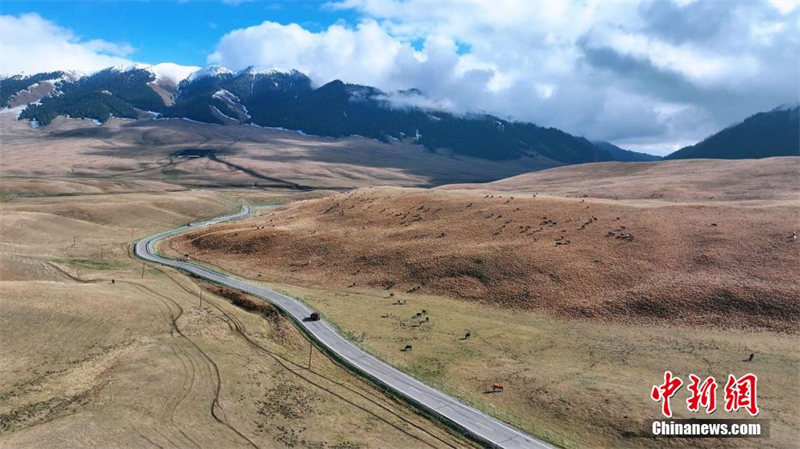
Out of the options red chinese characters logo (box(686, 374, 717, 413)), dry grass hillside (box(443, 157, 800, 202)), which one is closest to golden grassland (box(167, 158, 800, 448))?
red chinese characters logo (box(686, 374, 717, 413))

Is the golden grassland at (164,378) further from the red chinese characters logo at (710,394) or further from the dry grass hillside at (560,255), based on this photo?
the dry grass hillside at (560,255)

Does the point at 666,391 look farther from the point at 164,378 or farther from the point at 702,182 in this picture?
the point at 702,182

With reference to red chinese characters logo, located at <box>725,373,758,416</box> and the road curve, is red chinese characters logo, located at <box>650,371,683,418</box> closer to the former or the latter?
red chinese characters logo, located at <box>725,373,758,416</box>

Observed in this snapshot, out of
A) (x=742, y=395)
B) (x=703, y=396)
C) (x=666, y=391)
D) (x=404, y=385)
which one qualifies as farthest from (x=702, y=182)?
(x=404, y=385)

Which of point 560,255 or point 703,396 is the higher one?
point 560,255

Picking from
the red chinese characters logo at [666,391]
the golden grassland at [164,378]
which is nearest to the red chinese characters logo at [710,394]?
the red chinese characters logo at [666,391]
